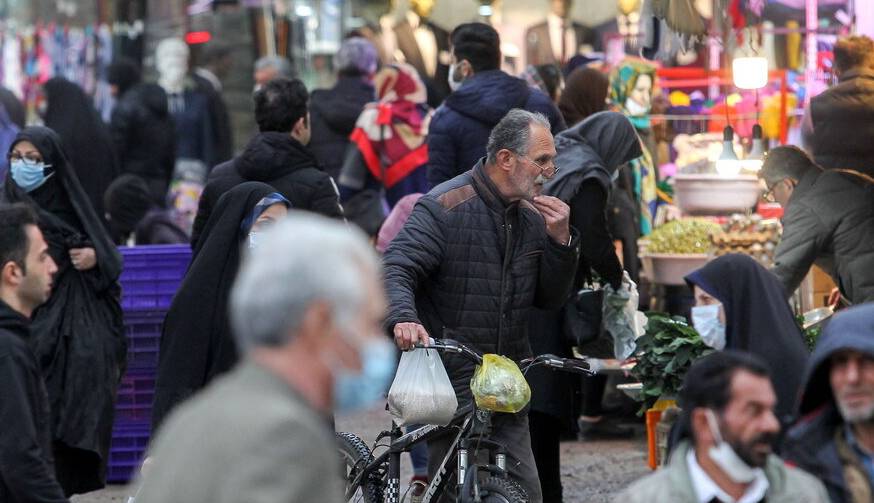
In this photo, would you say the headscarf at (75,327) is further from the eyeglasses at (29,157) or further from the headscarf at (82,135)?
the headscarf at (82,135)

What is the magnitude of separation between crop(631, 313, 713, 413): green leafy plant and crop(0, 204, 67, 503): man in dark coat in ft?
7.60

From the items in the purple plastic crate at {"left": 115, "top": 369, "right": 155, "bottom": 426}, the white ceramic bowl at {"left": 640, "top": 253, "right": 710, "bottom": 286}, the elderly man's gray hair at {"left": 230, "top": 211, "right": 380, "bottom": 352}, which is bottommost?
the purple plastic crate at {"left": 115, "top": 369, "right": 155, "bottom": 426}

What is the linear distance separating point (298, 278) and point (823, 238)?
490cm

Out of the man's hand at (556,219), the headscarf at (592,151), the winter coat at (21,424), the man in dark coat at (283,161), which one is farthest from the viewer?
the man in dark coat at (283,161)

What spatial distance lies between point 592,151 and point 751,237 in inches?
58.8

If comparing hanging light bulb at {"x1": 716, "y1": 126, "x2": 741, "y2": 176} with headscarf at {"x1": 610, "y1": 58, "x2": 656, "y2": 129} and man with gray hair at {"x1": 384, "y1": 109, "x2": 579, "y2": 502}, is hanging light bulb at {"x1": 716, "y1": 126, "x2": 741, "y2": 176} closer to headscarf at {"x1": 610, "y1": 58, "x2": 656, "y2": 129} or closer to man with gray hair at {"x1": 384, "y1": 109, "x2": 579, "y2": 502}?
headscarf at {"x1": 610, "y1": 58, "x2": 656, "y2": 129}

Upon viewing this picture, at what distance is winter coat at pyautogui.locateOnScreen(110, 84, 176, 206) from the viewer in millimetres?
13867

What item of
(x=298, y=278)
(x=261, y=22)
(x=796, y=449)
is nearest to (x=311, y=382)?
(x=298, y=278)

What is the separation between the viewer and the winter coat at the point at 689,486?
4.26 metres

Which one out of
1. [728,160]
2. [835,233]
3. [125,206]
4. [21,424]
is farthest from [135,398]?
[21,424]

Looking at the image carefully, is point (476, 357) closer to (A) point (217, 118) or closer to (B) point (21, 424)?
(B) point (21, 424)

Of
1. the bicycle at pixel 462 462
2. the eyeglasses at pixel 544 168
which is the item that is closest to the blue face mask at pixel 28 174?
the bicycle at pixel 462 462

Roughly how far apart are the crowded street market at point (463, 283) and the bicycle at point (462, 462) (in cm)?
1

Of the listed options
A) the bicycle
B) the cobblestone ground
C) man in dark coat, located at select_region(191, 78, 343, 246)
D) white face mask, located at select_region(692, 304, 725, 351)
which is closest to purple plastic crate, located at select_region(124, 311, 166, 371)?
the cobblestone ground
